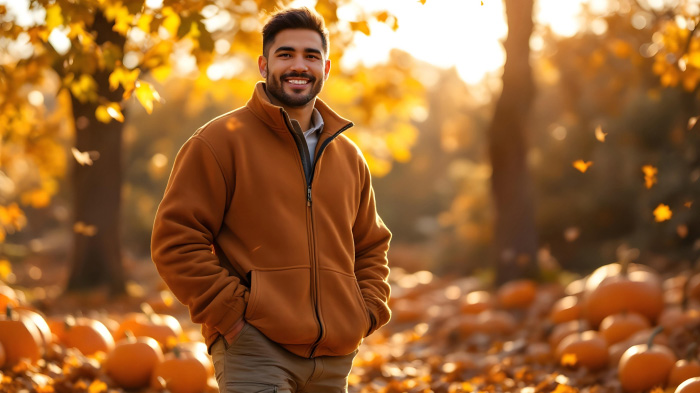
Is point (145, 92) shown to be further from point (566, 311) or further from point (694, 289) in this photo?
point (694, 289)

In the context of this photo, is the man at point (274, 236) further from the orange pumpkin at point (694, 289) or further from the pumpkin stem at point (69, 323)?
the orange pumpkin at point (694, 289)

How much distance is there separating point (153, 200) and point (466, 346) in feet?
56.8

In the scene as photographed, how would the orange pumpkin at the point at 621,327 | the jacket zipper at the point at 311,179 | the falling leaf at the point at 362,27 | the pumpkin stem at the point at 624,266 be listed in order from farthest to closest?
the pumpkin stem at the point at 624,266
the orange pumpkin at the point at 621,327
the falling leaf at the point at 362,27
the jacket zipper at the point at 311,179

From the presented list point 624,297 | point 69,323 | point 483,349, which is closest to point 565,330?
point 624,297

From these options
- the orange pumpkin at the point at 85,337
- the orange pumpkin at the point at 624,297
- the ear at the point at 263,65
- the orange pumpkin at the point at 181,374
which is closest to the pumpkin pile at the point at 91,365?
the orange pumpkin at the point at 181,374

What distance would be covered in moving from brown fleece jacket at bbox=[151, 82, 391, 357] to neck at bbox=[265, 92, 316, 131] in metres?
0.08

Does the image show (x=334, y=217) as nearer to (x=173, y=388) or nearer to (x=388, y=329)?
(x=173, y=388)

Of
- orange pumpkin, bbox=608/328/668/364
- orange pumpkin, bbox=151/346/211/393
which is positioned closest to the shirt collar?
orange pumpkin, bbox=151/346/211/393

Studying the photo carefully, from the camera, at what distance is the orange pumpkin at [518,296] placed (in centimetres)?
883

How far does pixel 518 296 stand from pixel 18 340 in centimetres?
546

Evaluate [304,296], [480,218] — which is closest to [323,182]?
[304,296]

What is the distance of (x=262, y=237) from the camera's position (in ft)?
9.57

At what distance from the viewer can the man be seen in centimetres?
283

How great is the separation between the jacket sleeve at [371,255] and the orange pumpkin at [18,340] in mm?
3237
